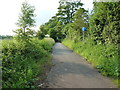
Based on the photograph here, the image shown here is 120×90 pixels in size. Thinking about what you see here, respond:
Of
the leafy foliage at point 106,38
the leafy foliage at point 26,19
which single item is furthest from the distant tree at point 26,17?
A: the leafy foliage at point 106,38

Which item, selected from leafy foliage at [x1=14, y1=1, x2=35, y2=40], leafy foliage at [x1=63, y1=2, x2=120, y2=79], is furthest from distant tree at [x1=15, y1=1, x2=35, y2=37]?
leafy foliage at [x1=63, y1=2, x2=120, y2=79]

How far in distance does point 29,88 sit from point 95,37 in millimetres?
7018

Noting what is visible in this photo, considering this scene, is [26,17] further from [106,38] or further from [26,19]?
[106,38]

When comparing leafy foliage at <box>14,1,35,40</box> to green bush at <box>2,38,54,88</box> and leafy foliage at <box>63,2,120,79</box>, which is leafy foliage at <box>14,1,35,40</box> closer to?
green bush at <box>2,38,54,88</box>

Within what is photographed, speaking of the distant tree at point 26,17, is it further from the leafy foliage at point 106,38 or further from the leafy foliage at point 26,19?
the leafy foliage at point 106,38

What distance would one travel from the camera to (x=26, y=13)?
8977 millimetres

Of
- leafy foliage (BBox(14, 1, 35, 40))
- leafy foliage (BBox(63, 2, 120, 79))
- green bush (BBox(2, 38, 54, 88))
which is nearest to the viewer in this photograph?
green bush (BBox(2, 38, 54, 88))

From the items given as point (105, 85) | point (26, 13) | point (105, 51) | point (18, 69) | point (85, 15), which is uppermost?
point (85, 15)

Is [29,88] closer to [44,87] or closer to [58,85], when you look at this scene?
[44,87]

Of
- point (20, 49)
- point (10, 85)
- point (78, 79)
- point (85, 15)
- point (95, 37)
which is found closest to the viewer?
point (10, 85)

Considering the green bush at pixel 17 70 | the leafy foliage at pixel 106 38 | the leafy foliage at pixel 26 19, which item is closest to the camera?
the green bush at pixel 17 70

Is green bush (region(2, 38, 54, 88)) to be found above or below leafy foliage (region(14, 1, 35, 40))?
below

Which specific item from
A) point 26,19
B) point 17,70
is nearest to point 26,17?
point 26,19

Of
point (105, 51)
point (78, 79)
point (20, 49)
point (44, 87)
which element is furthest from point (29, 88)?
point (105, 51)
